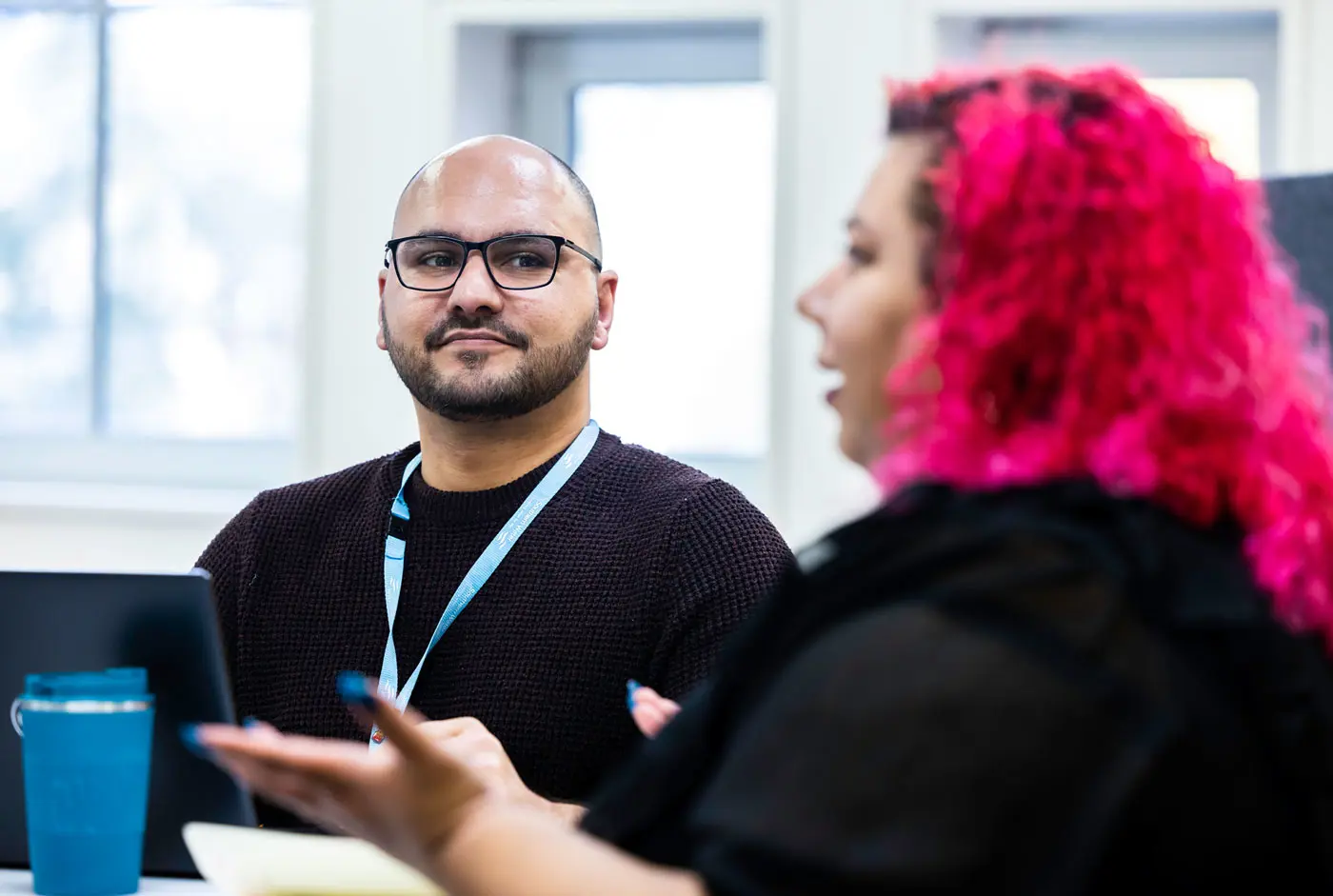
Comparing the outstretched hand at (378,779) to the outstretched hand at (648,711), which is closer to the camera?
the outstretched hand at (378,779)

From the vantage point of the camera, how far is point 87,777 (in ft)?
4.75

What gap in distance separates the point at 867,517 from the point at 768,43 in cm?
217

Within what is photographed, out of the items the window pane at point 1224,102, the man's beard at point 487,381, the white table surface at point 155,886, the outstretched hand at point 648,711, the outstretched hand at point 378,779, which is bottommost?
the white table surface at point 155,886

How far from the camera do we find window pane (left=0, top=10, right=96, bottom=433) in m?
3.54

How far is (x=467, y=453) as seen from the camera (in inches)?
85.5

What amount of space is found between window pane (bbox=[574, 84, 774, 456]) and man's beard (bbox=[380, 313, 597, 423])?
3.58 ft

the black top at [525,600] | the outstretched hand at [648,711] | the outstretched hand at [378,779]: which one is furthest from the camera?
the black top at [525,600]

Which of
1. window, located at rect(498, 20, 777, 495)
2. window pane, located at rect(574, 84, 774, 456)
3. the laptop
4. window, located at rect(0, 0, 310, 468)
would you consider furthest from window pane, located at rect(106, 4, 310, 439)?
the laptop

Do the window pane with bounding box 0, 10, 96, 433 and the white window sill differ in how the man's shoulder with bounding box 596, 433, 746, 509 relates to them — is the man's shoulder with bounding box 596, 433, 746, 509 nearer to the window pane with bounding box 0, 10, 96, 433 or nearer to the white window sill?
the white window sill

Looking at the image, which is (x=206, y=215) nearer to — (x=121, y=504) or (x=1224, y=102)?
(x=121, y=504)

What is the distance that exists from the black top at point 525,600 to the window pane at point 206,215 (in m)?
1.28

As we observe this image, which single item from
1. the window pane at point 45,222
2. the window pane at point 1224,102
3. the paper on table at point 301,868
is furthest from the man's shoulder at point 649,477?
the window pane at point 45,222

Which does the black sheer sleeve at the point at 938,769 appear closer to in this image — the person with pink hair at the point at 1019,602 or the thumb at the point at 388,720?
the person with pink hair at the point at 1019,602

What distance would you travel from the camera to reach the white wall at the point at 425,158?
2.94 m
